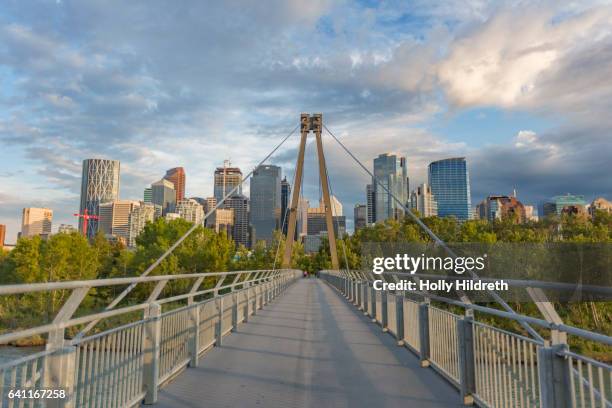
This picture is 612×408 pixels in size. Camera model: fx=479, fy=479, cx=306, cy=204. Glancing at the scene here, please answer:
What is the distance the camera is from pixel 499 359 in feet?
14.4

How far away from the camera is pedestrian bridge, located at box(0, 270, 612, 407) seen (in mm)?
3049

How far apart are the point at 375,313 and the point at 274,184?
15133 cm

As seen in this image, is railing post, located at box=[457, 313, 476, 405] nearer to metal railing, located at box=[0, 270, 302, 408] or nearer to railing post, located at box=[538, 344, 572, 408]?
railing post, located at box=[538, 344, 572, 408]

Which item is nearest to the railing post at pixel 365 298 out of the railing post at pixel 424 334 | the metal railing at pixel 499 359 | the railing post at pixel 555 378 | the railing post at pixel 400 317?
the railing post at pixel 400 317

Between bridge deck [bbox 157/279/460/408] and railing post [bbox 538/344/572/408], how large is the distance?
199cm

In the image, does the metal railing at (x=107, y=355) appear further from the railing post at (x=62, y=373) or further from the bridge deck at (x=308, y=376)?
the bridge deck at (x=308, y=376)

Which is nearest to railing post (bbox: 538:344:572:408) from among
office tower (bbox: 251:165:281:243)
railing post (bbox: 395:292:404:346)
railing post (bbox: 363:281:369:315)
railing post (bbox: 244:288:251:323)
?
railing post (bbox: 395:292:404:346)

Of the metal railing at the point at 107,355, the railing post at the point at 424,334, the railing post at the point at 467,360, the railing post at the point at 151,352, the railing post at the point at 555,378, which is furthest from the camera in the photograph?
the railing post at the point at 424,334

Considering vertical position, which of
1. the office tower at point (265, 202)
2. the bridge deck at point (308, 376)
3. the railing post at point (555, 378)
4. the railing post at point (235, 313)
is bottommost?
the bridge deck at point (308, 376)

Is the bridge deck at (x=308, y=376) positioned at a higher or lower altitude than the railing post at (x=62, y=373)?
lower

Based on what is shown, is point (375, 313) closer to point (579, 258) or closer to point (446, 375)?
point (446, 375)

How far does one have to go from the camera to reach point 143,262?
59969 mm

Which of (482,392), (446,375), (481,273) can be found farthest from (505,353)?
(481,273)

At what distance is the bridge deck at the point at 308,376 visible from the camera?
16.7 feet
